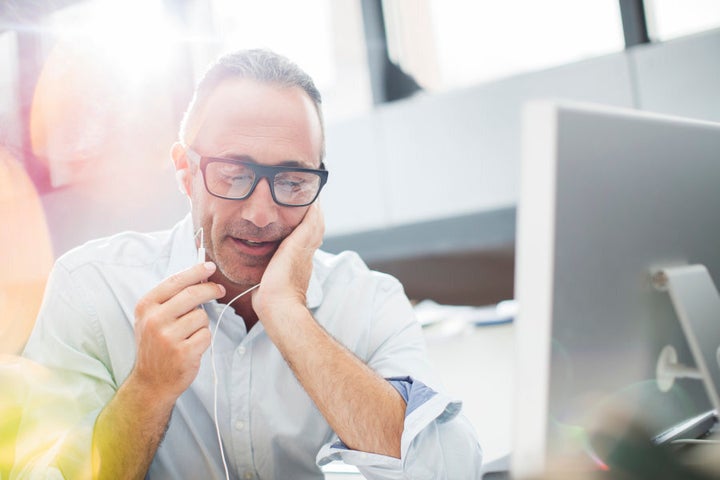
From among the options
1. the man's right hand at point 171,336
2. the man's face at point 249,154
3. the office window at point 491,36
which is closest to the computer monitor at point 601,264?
the man's right hand at point 171,336

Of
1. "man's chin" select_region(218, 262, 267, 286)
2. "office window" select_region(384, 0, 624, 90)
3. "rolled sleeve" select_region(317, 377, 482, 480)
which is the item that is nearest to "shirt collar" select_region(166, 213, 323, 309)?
"man's chin" select_region(218, 262, 267, 286)

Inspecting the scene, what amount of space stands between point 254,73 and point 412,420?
763mm

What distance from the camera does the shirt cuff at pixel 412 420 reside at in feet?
3.24

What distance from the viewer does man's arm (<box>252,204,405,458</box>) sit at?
3.32 feet

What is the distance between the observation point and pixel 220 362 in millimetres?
1245

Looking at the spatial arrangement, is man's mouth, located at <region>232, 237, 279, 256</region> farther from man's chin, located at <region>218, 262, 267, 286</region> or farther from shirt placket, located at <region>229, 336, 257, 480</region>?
shirt placket, located at <region>229, 336, 257, 480</region>

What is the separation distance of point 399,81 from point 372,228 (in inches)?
35.8

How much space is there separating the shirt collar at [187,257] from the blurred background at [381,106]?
47cm

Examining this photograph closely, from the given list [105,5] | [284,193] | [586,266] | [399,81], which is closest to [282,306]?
[284,193]

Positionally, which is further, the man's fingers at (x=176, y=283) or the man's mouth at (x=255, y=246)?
the man's mouth at (x=255, y=246)

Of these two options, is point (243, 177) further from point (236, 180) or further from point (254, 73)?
point (254, 73)

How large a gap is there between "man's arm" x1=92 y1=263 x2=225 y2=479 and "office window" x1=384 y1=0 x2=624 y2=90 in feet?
8.01

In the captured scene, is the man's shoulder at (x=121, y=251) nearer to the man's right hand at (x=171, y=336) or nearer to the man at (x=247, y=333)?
the man at (x=247, y=333)

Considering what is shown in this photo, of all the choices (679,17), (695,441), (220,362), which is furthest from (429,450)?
(679,17)
